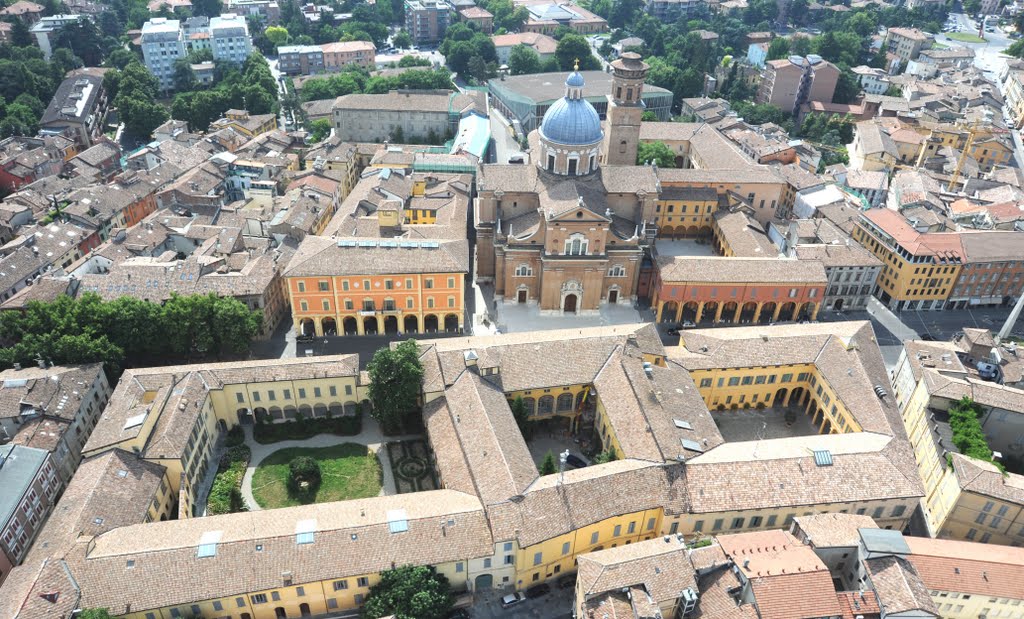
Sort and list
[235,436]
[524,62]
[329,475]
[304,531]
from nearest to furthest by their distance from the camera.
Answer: [304,531]
[329,475]
[235,436]
[524,62]

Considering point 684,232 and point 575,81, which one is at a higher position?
point 575,81

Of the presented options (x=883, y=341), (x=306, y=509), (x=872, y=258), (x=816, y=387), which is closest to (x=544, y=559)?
(x=306, y=509)

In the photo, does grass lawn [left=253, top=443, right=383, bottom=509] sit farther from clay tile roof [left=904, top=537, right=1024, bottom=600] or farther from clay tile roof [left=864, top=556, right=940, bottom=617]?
clay tile roof [left=904, top=537, right=1024, bottom=600]

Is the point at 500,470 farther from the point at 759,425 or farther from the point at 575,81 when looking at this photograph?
the point at 575,81

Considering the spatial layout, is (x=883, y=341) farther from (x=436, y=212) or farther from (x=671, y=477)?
(x=436, y=212)

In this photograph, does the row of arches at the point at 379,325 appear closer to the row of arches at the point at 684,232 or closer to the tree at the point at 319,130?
the row of arches at the point at 684,232

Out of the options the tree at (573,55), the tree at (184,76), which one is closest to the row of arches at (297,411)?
the tree at (184,76)

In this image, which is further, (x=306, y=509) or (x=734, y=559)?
(x=306, y=509)

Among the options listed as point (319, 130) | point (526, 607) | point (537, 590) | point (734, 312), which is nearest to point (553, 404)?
point (537, 590)
